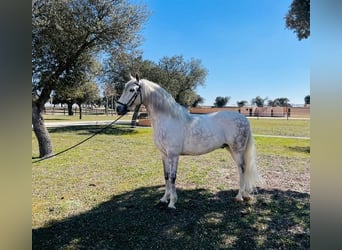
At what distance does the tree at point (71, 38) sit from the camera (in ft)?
12.9

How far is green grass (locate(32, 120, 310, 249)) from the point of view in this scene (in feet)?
6.25

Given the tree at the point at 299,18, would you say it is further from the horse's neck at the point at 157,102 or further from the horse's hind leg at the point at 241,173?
the horse's neck at the point at 157,102

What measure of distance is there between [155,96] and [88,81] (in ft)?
10.3

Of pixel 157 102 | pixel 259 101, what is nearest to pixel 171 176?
pixel 157 102

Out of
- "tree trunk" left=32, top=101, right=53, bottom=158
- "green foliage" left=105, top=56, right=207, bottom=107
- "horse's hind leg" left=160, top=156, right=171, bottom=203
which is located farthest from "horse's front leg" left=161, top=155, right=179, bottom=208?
"tree trunk" left=32, top=101, right=53, bottom=158

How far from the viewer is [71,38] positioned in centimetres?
414

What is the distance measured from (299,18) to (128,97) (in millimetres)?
2170

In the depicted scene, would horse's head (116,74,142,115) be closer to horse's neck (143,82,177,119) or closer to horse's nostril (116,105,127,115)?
horse's nostril (116,105,127,115)

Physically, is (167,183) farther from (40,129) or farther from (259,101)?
(259,101)

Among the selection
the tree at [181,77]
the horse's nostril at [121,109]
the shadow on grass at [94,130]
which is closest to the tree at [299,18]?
the horse's nostril at [121,109]

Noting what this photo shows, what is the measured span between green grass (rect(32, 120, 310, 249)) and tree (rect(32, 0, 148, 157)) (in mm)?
1452
